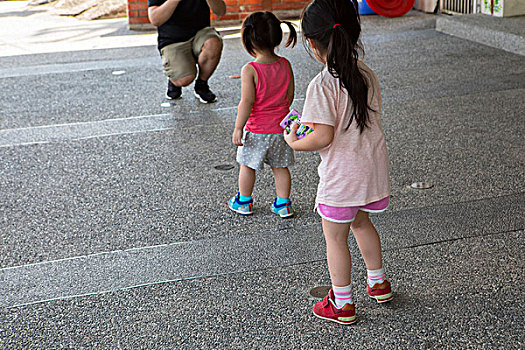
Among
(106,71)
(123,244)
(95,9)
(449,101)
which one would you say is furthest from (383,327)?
(95,9)

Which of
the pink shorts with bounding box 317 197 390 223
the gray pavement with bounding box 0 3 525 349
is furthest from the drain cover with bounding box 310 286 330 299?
the pink shorts with bounding box 317 197 390 223

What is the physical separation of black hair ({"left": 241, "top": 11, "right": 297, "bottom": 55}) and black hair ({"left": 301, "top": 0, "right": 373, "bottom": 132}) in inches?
30.0

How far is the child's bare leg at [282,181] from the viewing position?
3.10m

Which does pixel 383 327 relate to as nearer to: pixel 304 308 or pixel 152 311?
pixel 304 308


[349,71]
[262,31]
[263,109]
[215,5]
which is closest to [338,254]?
[349,71]

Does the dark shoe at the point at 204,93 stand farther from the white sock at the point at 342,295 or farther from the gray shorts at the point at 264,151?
the white sock at the point at 342,295

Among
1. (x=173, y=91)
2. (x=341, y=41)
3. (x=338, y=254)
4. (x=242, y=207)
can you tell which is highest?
(x=341, y=41)

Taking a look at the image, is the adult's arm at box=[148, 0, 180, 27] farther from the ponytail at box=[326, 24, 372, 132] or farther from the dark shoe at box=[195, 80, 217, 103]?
the ponytail at box=[326, 24, 372, 132]

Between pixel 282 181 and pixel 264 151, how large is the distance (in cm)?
19

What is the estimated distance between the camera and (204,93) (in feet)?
18.2

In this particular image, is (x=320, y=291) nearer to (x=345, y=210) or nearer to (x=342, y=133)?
(x=345, y=210)

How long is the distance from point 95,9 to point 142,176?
31.4 feet

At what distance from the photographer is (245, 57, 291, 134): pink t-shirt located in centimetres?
293

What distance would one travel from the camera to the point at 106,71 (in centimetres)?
715
